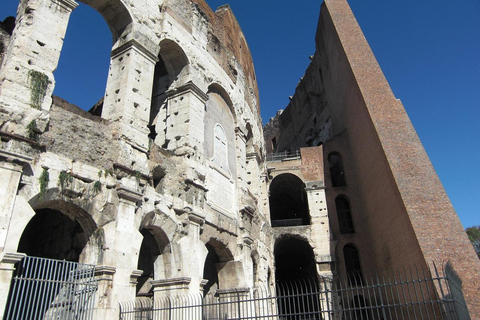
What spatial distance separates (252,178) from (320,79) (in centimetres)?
1325

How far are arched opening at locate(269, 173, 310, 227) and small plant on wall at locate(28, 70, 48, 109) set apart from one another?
14.5 m

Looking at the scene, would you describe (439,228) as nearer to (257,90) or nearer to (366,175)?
(366,175)

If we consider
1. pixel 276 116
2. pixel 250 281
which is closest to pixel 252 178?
pixel 250 281

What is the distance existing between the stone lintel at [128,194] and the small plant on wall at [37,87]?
82.8 inches

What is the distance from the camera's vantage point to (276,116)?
120ft

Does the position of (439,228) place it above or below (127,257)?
above

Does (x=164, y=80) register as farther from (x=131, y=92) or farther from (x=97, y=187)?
(x=97, y=187)

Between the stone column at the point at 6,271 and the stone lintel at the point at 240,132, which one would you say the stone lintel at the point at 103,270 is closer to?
the stone column at the point at 6,271

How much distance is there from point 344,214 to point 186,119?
434 inches

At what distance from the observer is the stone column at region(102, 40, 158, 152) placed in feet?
26.2

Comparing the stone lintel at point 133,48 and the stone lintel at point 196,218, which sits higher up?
the stone lintel at point 133,48

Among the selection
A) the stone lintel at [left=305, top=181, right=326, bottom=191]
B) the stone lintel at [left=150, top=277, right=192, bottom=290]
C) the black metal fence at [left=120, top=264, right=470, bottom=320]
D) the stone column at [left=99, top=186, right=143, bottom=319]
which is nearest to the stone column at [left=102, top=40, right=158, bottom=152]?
the stone column at [left=99, top=186, right=143, bottom=319]

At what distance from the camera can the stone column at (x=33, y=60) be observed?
19.8ft

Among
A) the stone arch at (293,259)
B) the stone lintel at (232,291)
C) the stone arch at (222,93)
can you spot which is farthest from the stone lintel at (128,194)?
the stone arch at (293,259)
